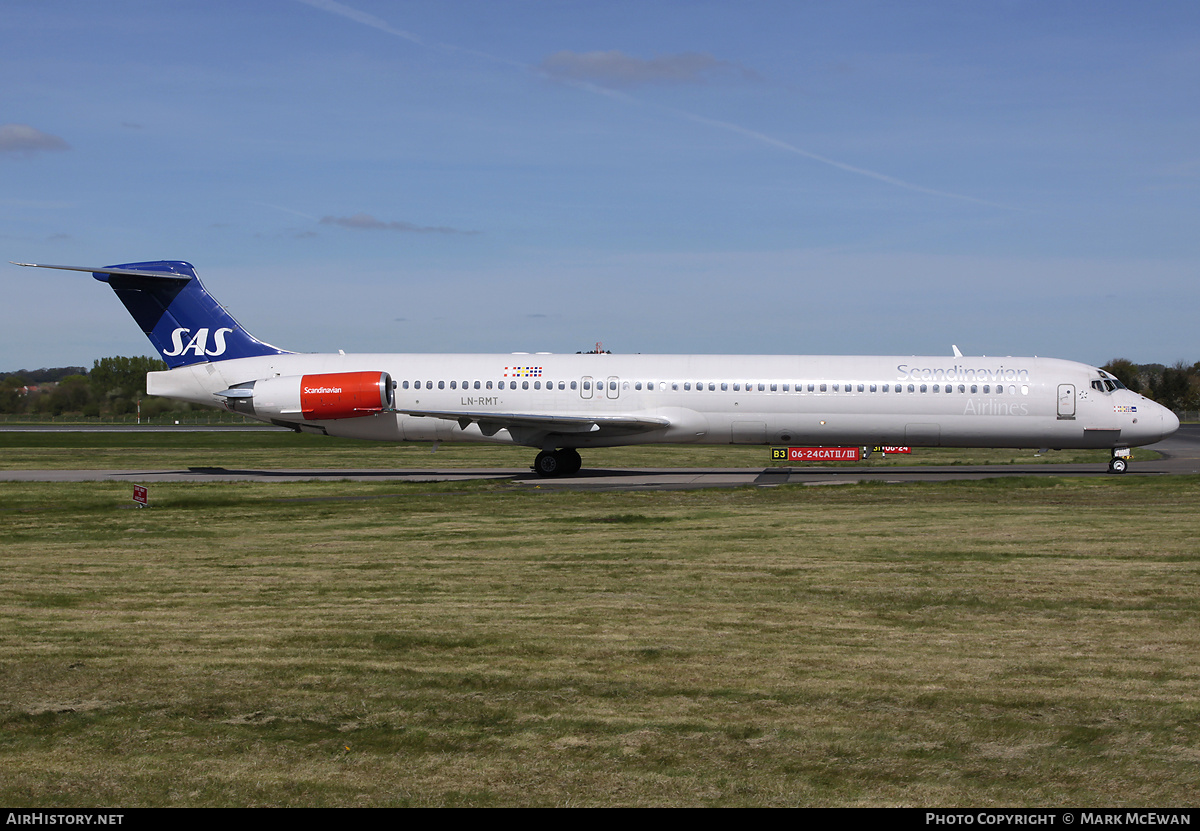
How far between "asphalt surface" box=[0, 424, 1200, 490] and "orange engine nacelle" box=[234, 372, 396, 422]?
7.18ft

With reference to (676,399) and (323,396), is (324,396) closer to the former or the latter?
(323,396)

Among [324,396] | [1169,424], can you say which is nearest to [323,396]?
[324,396]

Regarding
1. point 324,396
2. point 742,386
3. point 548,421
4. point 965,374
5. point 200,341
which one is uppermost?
point 200,341

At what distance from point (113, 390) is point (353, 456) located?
62549 mm

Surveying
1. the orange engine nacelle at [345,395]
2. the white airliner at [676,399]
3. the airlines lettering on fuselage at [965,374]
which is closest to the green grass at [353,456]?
the white airliner at [676,399]

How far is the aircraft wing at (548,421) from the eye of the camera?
32344 millimetres

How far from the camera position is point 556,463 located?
33.5 m

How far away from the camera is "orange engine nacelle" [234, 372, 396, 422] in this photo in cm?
3338

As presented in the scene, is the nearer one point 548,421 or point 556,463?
point 548,421

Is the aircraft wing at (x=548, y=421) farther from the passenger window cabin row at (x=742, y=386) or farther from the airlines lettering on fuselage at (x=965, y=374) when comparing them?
the airlines lettering on fuselage at (x=965, y=374)

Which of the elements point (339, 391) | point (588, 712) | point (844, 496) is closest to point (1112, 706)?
point (588, 712)

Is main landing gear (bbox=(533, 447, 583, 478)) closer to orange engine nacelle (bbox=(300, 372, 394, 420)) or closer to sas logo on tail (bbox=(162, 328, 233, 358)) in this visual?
orange engine nacelle (bbox=(300, 372, 394, 420))

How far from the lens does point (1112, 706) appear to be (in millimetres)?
8352

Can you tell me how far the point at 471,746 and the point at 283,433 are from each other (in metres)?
65.4
